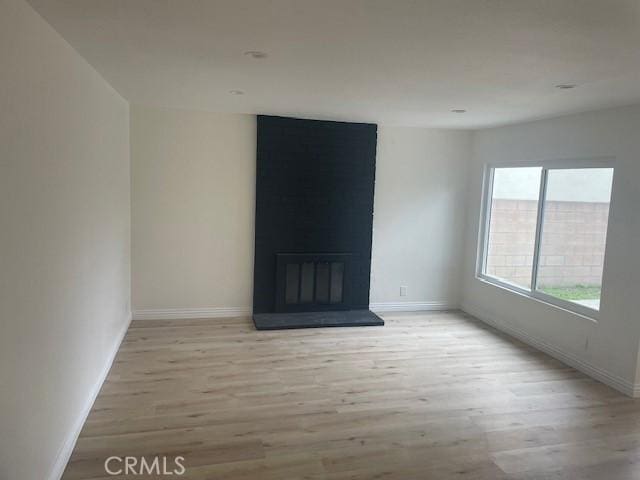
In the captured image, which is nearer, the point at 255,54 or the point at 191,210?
the point at 255,54

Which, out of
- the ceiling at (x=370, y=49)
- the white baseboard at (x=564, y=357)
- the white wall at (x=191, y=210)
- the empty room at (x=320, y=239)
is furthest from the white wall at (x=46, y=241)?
the white baseboard at (x=564, y=357)

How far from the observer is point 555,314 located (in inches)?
167

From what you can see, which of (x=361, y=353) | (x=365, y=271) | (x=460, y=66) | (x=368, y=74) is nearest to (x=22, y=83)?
(x=368, y=74)

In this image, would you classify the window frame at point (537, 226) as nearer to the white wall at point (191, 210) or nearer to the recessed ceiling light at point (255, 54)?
the white wall at point (191, 210)

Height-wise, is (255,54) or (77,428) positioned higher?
(255,54)

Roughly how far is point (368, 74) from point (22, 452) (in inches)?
103

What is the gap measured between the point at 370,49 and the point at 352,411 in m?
2.26

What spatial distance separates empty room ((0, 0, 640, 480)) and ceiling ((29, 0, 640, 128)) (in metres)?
0.02

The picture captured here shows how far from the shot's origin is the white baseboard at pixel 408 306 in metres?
5.52

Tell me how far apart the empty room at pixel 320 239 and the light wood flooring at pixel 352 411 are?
0.02m

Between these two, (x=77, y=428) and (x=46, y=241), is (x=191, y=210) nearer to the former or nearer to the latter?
(x=77, y=428)

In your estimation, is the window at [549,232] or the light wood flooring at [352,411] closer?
the light wood flooring at [352,411]

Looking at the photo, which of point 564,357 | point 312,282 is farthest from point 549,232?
point 312,282

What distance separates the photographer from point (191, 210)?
4.84 m
